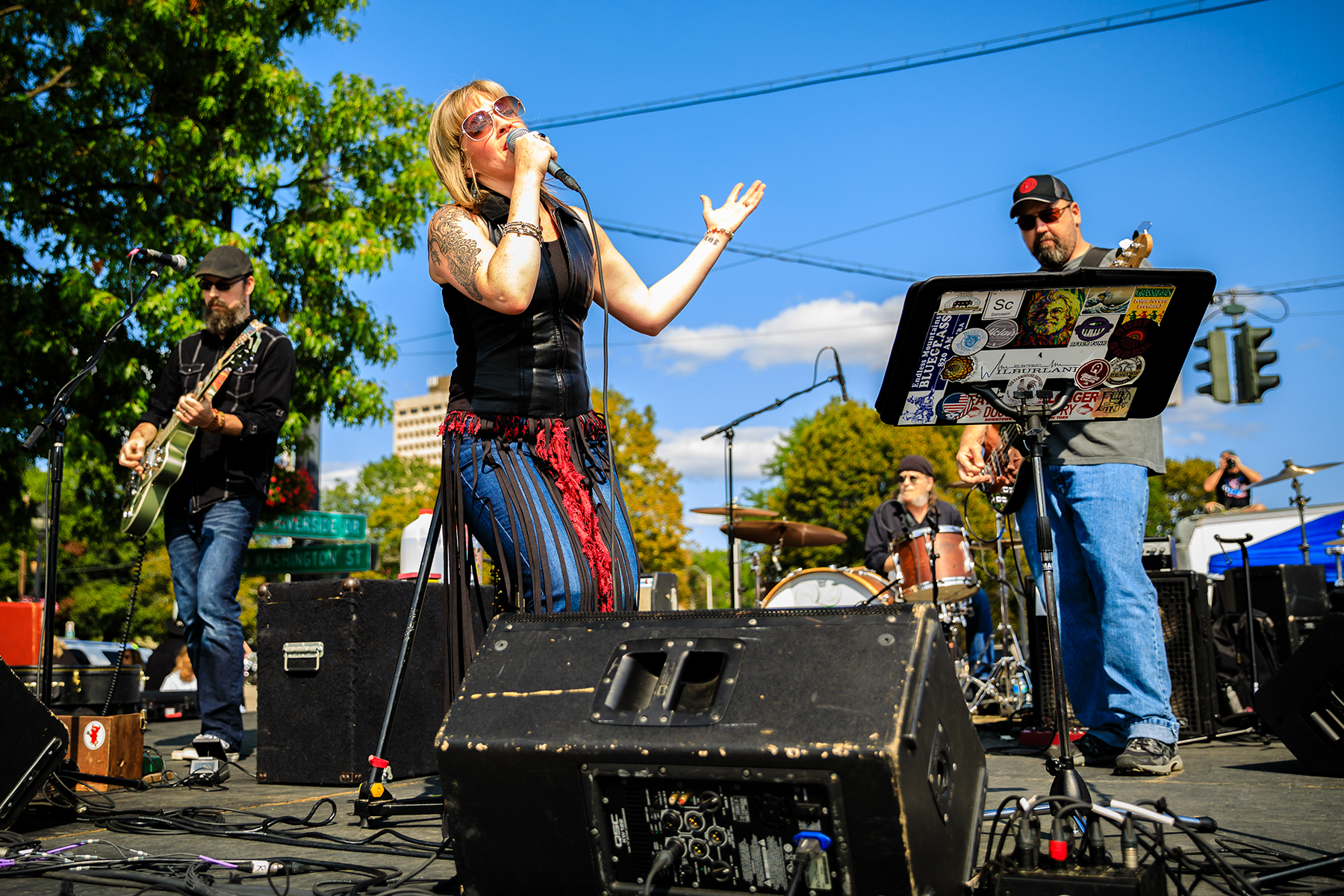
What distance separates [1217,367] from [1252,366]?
13.4 inches

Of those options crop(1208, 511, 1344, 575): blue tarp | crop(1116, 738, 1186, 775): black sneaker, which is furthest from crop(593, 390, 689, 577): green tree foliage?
crop(1116, 738, 1186, 775): black sneaker

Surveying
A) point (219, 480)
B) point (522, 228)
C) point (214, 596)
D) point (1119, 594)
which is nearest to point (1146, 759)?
point (1119, 594)

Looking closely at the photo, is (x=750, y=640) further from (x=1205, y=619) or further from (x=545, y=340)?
(x=1205, y=619)

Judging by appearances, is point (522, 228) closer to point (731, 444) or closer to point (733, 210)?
point (733, 210)

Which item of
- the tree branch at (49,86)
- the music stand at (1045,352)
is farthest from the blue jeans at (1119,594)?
the tree branch at (49,86)

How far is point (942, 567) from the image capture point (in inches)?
291

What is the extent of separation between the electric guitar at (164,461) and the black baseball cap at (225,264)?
35 centimetres

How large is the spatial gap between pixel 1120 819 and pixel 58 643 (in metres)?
15.4

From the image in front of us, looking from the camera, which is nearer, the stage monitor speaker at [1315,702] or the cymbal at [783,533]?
the stage monitor speaker at [1315,702]

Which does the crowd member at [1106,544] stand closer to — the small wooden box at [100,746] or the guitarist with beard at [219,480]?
the guitarist with beard at [219,480]

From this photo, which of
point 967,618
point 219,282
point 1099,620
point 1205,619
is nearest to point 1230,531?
point 967,618

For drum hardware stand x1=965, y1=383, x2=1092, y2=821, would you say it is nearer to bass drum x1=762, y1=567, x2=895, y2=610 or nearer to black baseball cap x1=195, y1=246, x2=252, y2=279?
black baseball cap x1=195, y1=246, x2=252, y2=279

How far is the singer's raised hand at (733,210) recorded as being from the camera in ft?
9.22

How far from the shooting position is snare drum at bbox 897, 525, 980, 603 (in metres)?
7.27
